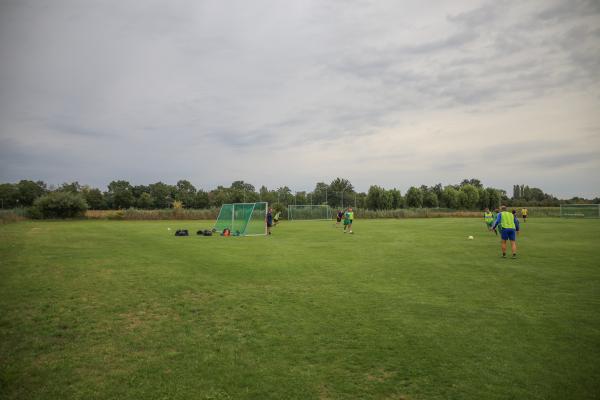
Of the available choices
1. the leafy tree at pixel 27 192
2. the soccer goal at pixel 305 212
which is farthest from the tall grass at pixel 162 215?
the leafy tree at pixel 27 192

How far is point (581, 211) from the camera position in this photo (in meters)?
56.2

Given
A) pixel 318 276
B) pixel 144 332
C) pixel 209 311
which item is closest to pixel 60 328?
pixel 144 332

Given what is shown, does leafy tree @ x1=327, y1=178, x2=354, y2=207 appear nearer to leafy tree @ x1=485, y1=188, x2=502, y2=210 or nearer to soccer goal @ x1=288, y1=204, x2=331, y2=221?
leafy tree @ x1=485, y1=188, x2=502, y2=210

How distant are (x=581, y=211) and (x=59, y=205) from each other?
75.8m

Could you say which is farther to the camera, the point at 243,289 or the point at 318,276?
the point at 318,276

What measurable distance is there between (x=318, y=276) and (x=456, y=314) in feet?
15.5

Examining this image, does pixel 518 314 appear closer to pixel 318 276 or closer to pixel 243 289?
pixel 318 276

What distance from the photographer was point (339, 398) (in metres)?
4.36

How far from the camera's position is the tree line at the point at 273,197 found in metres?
92.2

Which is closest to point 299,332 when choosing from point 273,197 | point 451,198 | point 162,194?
point 273,197

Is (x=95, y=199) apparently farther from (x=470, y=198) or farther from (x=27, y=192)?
(x=470, y=198)

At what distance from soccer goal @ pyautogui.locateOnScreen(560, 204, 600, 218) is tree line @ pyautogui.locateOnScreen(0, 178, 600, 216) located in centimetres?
2470

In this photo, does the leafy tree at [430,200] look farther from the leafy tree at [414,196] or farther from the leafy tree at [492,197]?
the leafy tree at [492,197]

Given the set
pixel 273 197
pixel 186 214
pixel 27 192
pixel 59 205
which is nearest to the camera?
pixel 59 205
